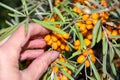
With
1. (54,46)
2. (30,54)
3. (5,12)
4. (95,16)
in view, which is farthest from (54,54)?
(5,12)

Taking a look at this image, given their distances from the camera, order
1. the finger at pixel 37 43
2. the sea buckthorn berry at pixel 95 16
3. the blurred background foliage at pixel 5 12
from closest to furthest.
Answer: the sea buckthorn berry at pixel 95 16
the finger at pixel 37 43
the blurred background foliage at pixel 5 12

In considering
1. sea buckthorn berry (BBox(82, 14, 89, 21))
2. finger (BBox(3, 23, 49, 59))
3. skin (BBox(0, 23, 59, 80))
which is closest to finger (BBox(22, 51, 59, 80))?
skin (BBox(0, 23, 59, 80))

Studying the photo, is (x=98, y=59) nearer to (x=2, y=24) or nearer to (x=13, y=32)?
(x=13, y=32)

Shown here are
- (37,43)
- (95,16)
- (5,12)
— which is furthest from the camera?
(5,12)

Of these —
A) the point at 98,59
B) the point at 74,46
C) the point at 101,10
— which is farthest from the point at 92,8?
the point at 98,59

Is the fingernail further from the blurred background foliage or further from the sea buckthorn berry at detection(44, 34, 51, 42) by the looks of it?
the blurred background foliage

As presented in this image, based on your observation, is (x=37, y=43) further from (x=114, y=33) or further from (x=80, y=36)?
(x=114, y=33)

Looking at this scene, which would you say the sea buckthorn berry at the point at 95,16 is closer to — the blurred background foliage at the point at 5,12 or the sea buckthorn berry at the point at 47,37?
the sea buckthorn berry at the point at 47,37

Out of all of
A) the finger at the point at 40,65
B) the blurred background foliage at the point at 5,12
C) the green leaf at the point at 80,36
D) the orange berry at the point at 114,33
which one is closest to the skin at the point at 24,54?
the finger at the point at 40,65
